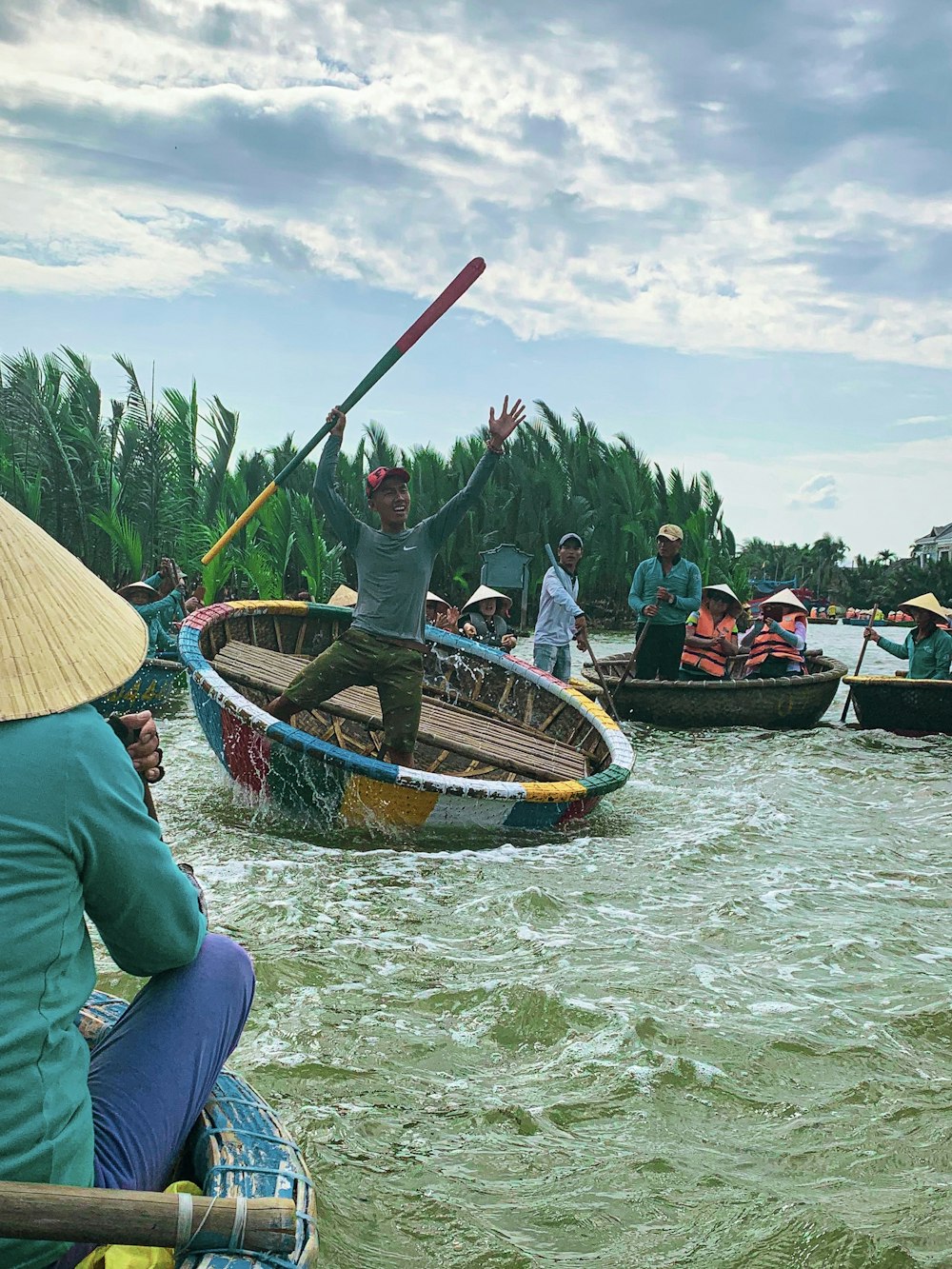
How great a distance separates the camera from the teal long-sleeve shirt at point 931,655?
1041 centimetres

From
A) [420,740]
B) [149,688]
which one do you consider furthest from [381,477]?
[149,688]

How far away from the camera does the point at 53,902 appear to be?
144cm

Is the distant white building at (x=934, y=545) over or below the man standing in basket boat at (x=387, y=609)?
over

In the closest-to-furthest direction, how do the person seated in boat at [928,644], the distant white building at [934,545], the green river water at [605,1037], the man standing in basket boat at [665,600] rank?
the green river water at [605,1037] → the man standing in basket boat at [665,600] → the person seated in boat at [928,644] → the distant white building at [934,545]

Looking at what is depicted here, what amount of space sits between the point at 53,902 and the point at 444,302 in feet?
20.3

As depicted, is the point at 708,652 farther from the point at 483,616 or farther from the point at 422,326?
the point at 422,326

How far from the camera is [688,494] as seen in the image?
28938mm

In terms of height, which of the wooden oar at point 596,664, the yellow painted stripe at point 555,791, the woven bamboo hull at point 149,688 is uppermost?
the wooden oar at point 596,664

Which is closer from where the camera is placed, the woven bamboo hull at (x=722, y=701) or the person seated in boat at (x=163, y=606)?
the woven bamboo hull at (x=722, y=701)

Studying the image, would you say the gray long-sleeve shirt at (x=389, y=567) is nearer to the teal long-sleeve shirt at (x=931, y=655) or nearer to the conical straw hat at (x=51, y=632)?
the conical straw hat at (x=51, y=632)

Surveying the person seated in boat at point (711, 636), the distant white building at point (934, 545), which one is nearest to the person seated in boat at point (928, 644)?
the person seated in boat at point (711, 636)

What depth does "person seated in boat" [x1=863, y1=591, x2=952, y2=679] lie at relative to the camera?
10.3 m

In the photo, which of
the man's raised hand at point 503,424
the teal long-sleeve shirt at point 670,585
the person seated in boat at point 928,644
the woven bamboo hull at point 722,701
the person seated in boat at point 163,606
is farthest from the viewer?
the person seated in boat at point 163,606

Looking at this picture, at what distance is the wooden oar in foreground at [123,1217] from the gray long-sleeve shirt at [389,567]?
4.66 m
